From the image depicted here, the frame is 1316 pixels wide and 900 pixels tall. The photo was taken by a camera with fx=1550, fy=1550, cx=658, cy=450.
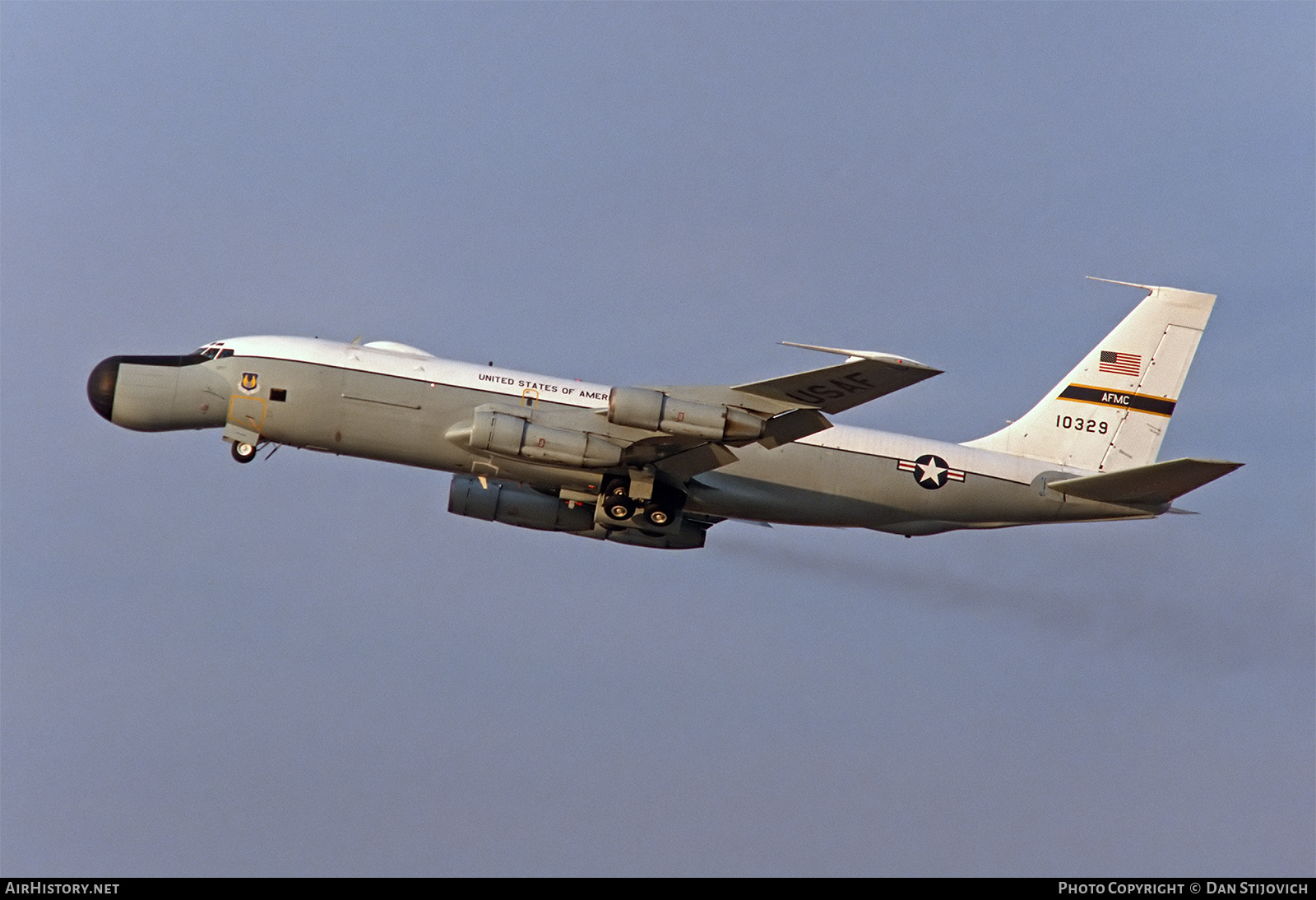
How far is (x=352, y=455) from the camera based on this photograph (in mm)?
38031

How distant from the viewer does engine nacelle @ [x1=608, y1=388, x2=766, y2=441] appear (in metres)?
35.3

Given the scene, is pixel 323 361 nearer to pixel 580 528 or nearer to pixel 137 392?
pixel 137 392

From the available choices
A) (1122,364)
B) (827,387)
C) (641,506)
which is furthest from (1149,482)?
(641,506)

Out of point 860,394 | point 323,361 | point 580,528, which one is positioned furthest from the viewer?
point 580,528

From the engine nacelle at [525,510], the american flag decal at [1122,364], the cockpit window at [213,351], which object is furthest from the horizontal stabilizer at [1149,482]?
the cockpit window at [213,351]

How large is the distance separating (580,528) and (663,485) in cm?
366

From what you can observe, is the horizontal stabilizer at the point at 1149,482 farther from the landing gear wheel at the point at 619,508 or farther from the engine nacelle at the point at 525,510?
the landing gear wheel at the point at 619,508

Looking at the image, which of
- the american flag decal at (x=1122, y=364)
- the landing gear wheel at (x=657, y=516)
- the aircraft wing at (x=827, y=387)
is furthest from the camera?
the american flag decal at (x=1122, y=364)

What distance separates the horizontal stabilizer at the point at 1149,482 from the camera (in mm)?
35844

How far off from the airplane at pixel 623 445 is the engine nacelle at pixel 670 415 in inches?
1.6

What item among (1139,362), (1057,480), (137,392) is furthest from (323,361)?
(1139,362)

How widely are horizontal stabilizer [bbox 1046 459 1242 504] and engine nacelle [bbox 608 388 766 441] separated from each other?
928cm

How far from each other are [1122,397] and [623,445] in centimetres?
1443

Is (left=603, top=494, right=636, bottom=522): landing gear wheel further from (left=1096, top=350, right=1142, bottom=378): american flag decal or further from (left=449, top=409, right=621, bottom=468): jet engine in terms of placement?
(left=1096, top=350, right=1142, bottom=378): american flag decal
